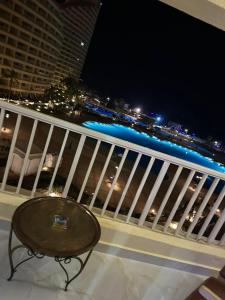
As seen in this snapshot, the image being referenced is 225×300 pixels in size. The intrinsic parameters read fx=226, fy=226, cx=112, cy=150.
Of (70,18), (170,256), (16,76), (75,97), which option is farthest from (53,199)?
(70,18)

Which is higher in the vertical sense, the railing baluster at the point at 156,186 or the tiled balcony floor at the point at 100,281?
the railing baluster at the point at 156,186

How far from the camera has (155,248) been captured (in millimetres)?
2393

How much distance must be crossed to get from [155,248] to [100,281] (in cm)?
72

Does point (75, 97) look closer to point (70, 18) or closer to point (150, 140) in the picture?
point (150, 140)

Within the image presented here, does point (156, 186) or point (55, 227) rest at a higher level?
point (156, 186)

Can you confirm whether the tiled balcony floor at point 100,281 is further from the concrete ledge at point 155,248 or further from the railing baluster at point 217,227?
the railing baluster at point 217,227

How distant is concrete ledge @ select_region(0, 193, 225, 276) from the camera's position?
7.55 feet

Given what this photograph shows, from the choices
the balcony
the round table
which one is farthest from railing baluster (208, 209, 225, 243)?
the round table

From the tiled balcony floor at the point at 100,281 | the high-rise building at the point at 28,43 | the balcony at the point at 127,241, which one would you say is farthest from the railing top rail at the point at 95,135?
the high-rise building at the point at 28,43

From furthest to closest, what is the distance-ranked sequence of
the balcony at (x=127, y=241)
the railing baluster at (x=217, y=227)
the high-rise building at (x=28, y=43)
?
the high-rise building at (x=28, y=43) < the railing baluster at (x=217, y=227) < the balcony at (x=127, y=241)

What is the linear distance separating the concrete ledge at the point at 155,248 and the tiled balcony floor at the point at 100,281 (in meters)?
0.07

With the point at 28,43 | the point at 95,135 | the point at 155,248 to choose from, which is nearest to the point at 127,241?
the point at 155,248

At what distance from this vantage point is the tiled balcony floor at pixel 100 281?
167 cm

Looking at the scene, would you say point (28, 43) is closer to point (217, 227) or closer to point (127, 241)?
point (127, 241)
